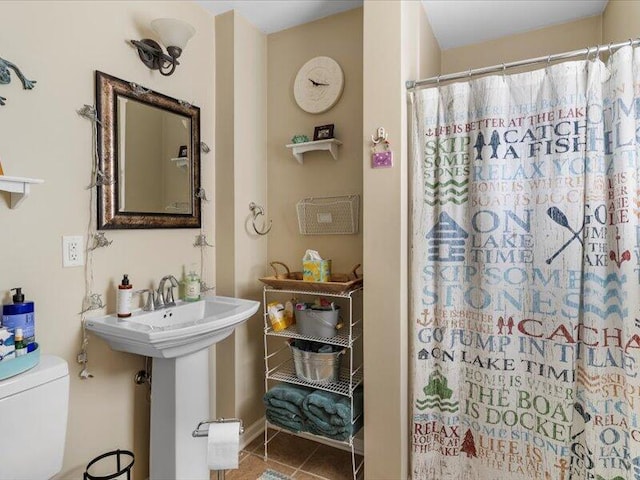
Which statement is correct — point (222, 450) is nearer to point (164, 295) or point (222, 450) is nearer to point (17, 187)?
point (164, 295)

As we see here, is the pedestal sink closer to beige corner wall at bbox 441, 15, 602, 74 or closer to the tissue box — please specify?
the tissue box

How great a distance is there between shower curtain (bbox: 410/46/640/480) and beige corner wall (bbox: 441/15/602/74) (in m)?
0.81

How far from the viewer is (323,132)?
217cm

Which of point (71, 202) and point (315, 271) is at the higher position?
point (71, 202)

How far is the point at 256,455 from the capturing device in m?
2.14

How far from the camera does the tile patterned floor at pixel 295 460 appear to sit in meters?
1.97

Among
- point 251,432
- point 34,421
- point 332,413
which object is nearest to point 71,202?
point 34,421

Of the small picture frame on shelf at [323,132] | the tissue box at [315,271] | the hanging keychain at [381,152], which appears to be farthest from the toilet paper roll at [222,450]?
the small picture frame on shelf at [323,132]

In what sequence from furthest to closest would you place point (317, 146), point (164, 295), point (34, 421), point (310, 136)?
point (310, 136) → point (317, 146) → point (164, 295) → point (34, 421)

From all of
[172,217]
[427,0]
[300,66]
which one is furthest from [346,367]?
[427,0]

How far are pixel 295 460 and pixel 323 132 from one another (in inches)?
73.8

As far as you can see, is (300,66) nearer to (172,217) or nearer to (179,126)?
(179,126)

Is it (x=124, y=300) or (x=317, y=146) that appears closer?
(x=124, y=300)

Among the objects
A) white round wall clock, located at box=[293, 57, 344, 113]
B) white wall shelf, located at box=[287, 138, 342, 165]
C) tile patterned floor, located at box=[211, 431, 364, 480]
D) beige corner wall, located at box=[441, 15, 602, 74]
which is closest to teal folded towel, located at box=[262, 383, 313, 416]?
tile patterned floor, located at box=[211, 431, 364, 480]
